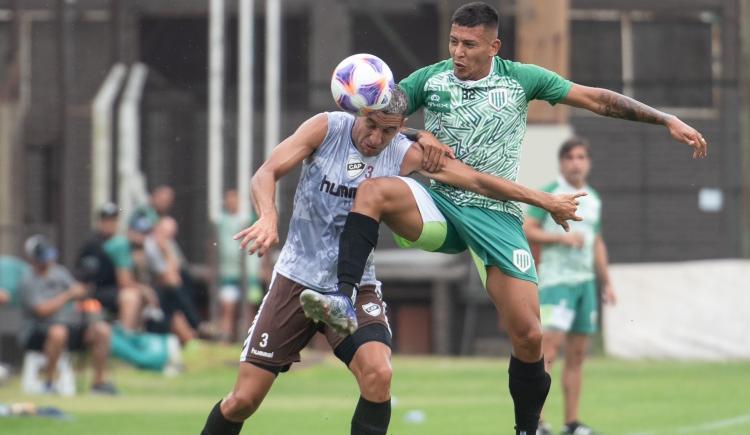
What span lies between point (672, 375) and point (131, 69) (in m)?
9.80

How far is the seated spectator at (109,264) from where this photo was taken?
1839 centimetres

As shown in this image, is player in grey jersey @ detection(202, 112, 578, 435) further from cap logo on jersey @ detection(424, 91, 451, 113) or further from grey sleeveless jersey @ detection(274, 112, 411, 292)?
cap logo on jersey @ detection(424, 91, 451, 113)

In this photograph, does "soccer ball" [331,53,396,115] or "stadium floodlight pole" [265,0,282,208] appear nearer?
"soccer ball" [331,53,396,115]

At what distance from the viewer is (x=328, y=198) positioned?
8578 millimetres

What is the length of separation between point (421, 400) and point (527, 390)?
21.0 feet

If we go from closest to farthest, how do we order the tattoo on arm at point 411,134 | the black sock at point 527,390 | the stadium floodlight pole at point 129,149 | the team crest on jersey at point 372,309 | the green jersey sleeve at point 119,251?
the team crest on jersey at point 372,309 < the tattoo on arm at point 411,134 < the black sock at point 527,390 < the green jersey sleeve at point 119,251 < the stadium floodlight pole at point 129,149

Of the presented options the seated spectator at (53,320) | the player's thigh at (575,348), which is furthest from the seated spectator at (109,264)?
the player's thigh at (575,348)

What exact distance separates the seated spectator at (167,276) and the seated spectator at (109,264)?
1.64 meters

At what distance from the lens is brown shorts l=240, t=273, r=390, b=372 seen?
847 centimetres

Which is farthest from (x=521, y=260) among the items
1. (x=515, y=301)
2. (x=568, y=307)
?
(x=568, y=307)

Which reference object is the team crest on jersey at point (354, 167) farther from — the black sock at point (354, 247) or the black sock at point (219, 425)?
the black sock at point (219, 425)

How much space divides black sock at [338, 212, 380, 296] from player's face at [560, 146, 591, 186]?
14.0ft

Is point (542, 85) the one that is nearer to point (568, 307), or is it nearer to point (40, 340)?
point (568, 307)

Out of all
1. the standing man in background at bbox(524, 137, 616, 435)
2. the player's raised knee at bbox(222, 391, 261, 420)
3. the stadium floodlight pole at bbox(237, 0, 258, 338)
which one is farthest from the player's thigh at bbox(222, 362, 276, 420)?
the stadium floodlight pole at bbox(237, 0, 258, 338)
